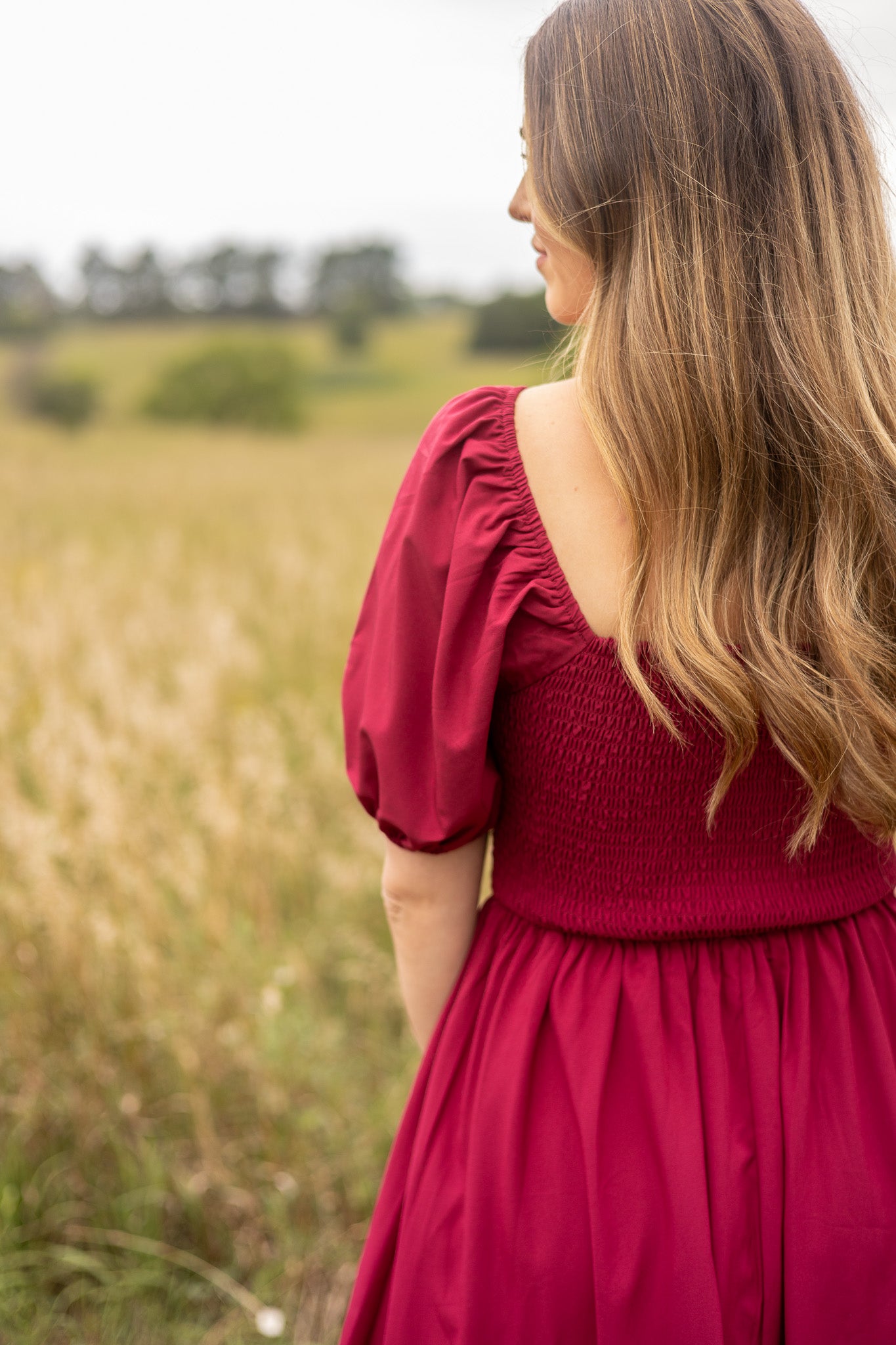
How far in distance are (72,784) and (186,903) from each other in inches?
22.8

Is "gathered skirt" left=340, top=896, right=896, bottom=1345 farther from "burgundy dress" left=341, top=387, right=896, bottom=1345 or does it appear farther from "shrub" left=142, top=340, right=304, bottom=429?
"shrub" left=142, top=340, right=304, bottom=429

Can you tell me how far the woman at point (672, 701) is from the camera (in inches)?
36.1

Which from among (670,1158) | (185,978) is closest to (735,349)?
(670,1158)

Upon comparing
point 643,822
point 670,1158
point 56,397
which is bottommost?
point 56,397

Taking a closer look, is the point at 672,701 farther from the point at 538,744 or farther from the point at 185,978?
the point at 185,978

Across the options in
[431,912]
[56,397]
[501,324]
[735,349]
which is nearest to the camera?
[735,349]

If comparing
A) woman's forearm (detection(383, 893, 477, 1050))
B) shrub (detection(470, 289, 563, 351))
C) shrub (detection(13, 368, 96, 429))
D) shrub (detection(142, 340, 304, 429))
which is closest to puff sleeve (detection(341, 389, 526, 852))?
woman's forearm (detection(383, 893, 477, 1050))

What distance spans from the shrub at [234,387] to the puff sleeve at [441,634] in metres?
12.6

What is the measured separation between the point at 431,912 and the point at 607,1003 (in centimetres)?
25

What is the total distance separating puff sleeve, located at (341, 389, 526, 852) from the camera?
97cm

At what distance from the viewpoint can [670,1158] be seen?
950 millimetres

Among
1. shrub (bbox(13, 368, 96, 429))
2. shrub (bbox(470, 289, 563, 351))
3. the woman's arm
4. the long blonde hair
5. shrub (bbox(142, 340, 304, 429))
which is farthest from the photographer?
shrub (bbox(142, 340, 304, 429))

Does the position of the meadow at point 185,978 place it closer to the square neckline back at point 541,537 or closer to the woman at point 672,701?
the woman at point 672,701

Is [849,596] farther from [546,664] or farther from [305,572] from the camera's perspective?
[305,572]
